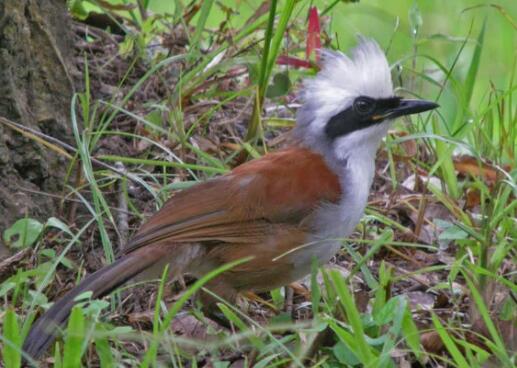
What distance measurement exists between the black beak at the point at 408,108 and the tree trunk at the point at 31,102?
5.65 ft

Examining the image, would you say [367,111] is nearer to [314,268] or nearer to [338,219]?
[338,219]

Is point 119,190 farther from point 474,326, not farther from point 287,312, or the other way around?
point 474,326

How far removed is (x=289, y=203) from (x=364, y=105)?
0.65 m

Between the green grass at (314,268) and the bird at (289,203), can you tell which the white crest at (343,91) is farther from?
the green grass at (314,268)

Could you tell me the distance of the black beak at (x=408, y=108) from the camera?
568 cm

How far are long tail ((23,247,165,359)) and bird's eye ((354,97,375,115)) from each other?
1229 mm

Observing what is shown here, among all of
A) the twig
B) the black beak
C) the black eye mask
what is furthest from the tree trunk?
the black beak

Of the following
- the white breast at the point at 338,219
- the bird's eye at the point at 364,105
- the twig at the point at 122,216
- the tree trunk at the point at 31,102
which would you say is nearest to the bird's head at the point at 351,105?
the bird's eye at the point at 364,105

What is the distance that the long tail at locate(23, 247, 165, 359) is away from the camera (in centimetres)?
458

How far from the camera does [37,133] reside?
586 centimetres

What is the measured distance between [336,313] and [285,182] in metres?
0.78

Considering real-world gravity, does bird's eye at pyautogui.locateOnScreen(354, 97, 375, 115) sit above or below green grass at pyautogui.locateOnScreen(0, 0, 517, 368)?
above

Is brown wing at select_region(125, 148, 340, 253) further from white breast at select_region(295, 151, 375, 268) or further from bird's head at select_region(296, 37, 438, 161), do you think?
bird's head at select_region(296, 37, 438, 161)

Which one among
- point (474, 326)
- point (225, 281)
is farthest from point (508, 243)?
point (225, 281)
